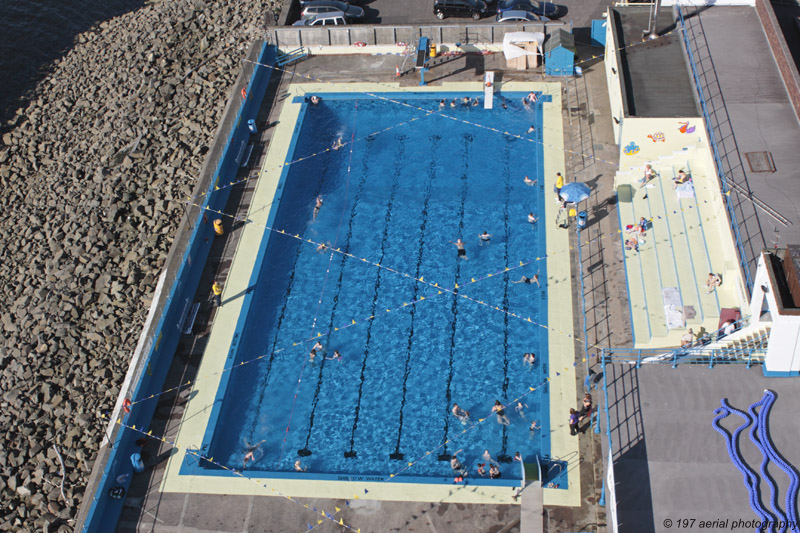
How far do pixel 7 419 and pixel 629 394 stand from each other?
19849mm

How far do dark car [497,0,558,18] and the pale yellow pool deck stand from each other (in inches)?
241

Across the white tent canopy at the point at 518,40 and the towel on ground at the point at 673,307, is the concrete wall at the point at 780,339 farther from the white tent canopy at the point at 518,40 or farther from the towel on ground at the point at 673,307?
the white tent canopy at the point at 518,40

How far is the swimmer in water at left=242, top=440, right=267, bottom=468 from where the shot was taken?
26.8 metres

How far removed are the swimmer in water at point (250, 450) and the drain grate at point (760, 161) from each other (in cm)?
1849

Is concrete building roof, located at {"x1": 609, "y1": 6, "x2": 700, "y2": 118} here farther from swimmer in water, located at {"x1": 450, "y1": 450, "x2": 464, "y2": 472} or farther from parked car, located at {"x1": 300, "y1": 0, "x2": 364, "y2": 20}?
swimmer in water, located at {"x1": 450, "y1": 450, "x2": 464, "y2": 472}

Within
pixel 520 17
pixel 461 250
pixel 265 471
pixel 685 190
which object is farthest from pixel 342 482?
pixel 520 17

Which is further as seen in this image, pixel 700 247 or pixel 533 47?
pixel 533 47

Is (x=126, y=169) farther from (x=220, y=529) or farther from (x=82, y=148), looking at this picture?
(x=220, y=529)

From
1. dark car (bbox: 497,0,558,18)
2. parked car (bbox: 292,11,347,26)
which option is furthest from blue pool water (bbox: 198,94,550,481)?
dark car (bbox: 497,0,558,18)

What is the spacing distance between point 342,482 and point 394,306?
23.7ft

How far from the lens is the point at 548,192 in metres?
34.0

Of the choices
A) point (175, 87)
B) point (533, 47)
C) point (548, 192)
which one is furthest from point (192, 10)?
point (548, 192)

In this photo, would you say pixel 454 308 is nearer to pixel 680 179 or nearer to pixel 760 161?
pixel 680 179

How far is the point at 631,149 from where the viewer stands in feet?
109
